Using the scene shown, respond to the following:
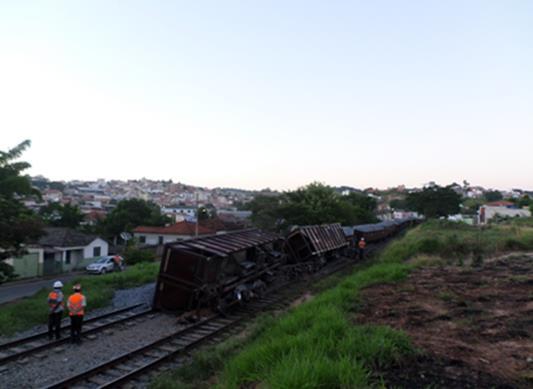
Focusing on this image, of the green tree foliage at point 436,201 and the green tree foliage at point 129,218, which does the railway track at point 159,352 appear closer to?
the green tree foliage at point 129,218

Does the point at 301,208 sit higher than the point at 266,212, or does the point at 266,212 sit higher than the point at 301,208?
the point at 301,208

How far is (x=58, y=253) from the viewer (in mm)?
34406

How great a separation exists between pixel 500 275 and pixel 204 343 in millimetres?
10258

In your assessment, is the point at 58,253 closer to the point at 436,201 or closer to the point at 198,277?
the point at 198,277

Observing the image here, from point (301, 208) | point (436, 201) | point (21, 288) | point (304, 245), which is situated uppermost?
point (436, 201)

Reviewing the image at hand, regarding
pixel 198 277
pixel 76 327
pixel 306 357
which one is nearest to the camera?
Result: pixel 306 357

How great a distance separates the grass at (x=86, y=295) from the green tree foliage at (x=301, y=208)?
2430cm

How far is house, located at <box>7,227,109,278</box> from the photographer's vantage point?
31.2 metres

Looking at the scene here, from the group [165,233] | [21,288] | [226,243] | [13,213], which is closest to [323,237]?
[226,243]

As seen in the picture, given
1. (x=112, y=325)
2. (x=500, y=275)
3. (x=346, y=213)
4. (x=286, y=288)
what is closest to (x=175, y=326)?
(x=112, y=325)

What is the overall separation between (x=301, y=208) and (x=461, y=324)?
119ft

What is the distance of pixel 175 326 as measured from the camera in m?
11.4

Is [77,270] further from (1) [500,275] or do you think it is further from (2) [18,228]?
(1) [500,275]

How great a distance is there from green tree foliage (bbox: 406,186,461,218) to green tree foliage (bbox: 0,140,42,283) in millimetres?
61398
